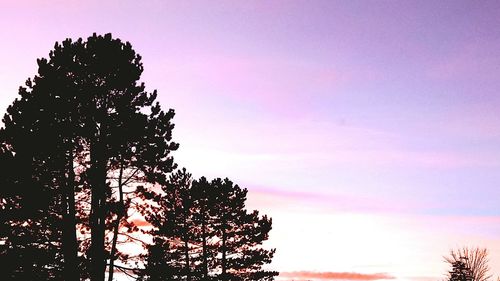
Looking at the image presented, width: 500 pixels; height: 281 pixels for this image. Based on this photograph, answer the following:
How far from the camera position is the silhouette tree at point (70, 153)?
742 inches

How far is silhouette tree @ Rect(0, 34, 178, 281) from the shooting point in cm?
1884

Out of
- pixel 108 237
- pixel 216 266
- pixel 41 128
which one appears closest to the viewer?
pixel 41 128

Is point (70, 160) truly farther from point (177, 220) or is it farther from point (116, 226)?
point (177, 220)

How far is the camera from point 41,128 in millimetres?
18797

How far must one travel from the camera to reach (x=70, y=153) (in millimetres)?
19297

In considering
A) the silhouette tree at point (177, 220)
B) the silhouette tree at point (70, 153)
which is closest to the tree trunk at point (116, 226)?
the silhouette tree at point (70, 153)

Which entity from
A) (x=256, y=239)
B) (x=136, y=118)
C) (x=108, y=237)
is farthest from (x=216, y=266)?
(x=136, y=118)

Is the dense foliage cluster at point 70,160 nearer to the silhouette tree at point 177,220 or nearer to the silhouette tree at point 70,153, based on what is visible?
the silhouette tree at point 70,153

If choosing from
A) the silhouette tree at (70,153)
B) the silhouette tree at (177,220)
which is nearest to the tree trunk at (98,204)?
the silhouette tree at (70,153)

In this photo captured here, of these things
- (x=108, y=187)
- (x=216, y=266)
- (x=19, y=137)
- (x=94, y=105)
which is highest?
(x=94, y=105)

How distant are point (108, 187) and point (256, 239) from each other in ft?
65.0

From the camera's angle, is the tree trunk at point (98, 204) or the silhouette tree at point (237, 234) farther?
the silhouette tree at point (237, 234)

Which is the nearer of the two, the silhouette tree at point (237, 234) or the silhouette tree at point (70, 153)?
the silhouette tree at point (70, 153)

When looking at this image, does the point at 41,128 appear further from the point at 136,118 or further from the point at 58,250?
the point at 58,250
